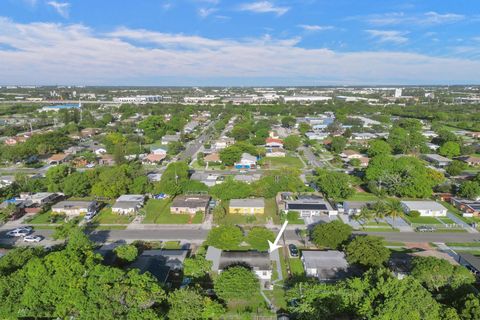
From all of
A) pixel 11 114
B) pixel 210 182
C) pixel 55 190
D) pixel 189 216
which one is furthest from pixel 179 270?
pixel 11 114

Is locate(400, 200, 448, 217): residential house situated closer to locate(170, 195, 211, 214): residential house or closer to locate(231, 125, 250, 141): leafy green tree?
locate(170, 195, 211, 214): residential house

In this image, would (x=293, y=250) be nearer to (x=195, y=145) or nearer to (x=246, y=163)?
(x=246, y=163)

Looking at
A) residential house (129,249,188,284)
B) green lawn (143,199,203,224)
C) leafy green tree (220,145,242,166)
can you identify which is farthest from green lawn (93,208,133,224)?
leafy green tree (220,145,242,166)

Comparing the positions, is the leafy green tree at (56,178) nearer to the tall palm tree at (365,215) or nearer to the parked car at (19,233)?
the parked car at (19,233)

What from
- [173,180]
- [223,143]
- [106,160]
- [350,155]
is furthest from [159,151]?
[350,155]

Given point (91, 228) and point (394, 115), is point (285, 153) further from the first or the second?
point (394, 115)

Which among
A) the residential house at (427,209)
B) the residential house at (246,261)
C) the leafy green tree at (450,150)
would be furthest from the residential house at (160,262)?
A: the leafy green tree at (450,150)
